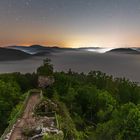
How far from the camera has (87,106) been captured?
133 ft

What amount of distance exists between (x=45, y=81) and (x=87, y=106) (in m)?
8.97

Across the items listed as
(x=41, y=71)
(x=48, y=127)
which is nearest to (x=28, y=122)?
(x=48, y=127)

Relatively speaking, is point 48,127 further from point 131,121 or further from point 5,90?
point 5,90

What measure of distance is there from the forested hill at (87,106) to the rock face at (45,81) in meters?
0.68

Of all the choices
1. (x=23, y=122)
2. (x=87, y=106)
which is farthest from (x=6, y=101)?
(x=23, y=122)

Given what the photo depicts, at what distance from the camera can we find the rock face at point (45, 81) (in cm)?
4519

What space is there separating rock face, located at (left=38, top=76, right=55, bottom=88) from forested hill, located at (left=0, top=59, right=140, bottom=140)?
0.68 meters

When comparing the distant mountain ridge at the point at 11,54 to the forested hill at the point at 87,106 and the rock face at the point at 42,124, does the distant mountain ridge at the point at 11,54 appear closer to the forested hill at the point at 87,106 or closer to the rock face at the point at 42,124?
the forested hill at the point at 87,106

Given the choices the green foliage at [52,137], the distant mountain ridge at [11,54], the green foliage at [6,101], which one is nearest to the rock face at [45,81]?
the green foliage at [6,101]

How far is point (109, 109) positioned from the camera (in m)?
37.0

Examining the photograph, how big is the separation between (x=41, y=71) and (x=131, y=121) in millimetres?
26742

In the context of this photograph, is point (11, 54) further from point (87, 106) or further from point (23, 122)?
point (23, 122)

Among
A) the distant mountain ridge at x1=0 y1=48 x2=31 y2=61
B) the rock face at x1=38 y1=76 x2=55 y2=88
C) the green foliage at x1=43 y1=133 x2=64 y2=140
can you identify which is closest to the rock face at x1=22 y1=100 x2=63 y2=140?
the green foliage at x1=43 y1=133 x2=64 y2=140

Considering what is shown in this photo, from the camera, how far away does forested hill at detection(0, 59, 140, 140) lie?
23.3m
